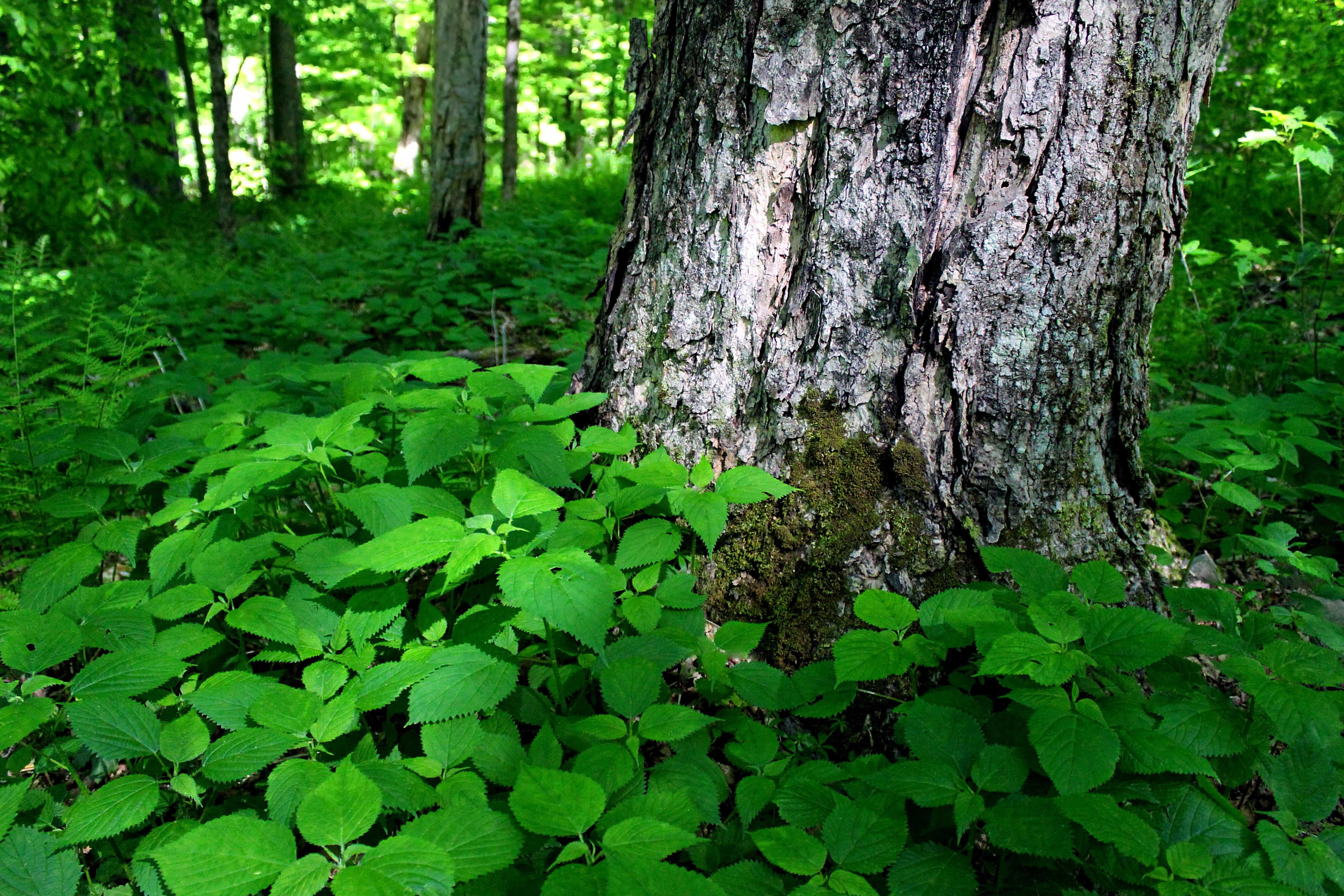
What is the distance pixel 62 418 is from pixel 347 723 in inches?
70.6

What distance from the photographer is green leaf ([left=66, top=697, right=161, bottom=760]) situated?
1310 mm

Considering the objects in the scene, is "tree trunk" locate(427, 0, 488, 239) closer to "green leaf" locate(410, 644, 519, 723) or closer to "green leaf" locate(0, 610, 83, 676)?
"green leaf" locate(0, 610, 83, 676)

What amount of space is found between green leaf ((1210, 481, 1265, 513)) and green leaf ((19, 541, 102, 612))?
9.46ft

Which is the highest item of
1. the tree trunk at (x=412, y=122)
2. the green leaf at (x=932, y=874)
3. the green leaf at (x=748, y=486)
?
the tree trunk at (x=412, y=122)

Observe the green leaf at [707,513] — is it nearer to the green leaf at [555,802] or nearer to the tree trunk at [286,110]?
the green leaf at [555,802]

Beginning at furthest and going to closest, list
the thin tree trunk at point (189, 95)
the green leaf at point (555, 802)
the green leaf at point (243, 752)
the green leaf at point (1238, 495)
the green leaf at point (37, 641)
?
1. the thin tree trunk at point (189, 95)
2. the green leaf at point (1238, 495)
3. the green leaf at point (37, 641)
4. the green leaf at point (243, 752)
5. the green leaf at point (555, 802)

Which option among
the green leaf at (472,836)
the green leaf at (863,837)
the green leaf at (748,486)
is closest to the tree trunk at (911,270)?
the green leaf at (748,486)

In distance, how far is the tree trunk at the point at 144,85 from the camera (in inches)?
287

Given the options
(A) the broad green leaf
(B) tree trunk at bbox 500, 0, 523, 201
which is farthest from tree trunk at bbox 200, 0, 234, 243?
(A) the broad green leaf

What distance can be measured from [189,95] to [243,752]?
1146 cm

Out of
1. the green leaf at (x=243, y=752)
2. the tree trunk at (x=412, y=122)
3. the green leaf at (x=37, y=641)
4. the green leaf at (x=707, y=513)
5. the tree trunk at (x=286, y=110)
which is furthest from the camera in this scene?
the tree trunk at (x=412, y=122)

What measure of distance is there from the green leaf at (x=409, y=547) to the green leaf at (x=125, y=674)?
1.34ft

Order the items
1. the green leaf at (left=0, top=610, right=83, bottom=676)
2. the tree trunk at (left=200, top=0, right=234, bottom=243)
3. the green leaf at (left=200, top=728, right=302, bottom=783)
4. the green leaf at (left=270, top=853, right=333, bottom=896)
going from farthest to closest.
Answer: the tree trunk at (left=200, top=0, right=234, bottom=243)
the green leaf at (left=0, top=610, right=83, bottom=676)
the green leaf at (left=200, top=728, right=302, bottom=783)
the green leaf at (left=270, top=853, right=333, bottom=896)

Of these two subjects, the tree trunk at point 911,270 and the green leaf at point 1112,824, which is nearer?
the green leaf at point 1112,824
